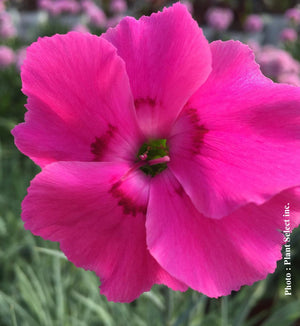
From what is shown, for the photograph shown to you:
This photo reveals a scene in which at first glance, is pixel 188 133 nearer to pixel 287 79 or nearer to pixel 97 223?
pixel 97 223

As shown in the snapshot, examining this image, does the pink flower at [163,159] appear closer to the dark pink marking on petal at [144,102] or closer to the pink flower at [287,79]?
the dark pink marking on petal at [144,102]

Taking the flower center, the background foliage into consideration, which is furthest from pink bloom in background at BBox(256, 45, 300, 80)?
the flower center

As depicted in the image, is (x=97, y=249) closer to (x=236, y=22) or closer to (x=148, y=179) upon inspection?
(x=148, y=179)

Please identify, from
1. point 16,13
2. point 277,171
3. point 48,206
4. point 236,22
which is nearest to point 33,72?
point 48,206

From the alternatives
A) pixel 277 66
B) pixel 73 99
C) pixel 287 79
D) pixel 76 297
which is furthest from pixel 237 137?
pixel 277 66

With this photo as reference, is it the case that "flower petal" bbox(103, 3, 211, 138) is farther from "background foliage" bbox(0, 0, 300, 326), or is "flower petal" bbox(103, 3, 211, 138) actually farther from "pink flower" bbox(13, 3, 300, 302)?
"background foliage" bbox(0, 0, 300, 326)
